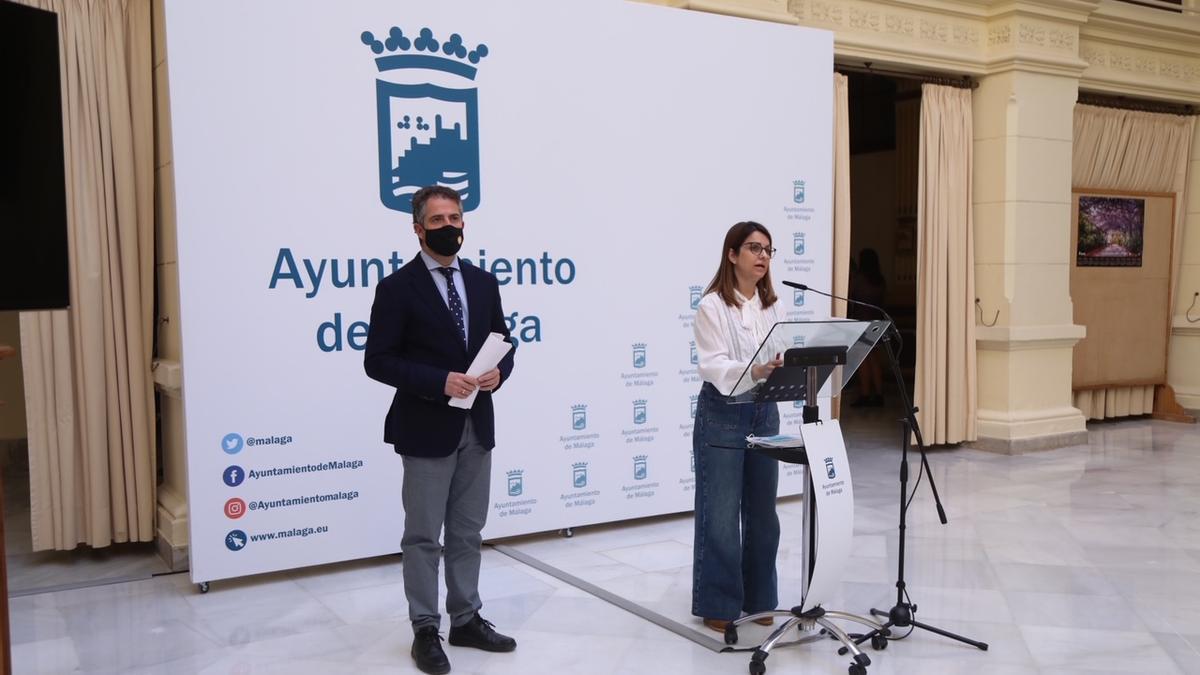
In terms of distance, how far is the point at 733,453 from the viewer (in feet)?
12.5

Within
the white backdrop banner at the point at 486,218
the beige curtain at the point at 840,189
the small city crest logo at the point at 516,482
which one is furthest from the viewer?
the beige curtain at the point at 840,189

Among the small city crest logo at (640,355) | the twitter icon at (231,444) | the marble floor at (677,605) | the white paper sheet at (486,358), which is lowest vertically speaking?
the marble floor at (677,605)

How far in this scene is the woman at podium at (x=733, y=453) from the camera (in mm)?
3734

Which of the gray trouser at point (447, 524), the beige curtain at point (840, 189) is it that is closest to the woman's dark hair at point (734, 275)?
the gray trouser at point (447, 524)

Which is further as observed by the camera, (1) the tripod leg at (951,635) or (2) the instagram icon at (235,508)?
(2) the instagram icon at (235,508)

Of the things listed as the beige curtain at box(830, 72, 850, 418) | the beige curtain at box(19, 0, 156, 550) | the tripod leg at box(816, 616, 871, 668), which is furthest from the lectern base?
the beige curtain at box(830, 72, 850, 418)

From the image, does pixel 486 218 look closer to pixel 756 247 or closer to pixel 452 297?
pixel 452 297

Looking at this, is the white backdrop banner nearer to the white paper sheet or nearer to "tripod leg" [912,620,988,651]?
the white paper sheet

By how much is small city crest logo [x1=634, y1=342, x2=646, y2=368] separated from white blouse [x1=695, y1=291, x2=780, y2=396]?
1720mm

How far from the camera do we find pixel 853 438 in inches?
335

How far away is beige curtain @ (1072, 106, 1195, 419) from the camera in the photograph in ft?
28.2

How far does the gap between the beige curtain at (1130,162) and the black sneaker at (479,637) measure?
6867 millimetres

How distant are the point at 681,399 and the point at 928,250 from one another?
3.00 m

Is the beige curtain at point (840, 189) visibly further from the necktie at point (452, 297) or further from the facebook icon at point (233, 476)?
the facebook icon at point (233, 476)
